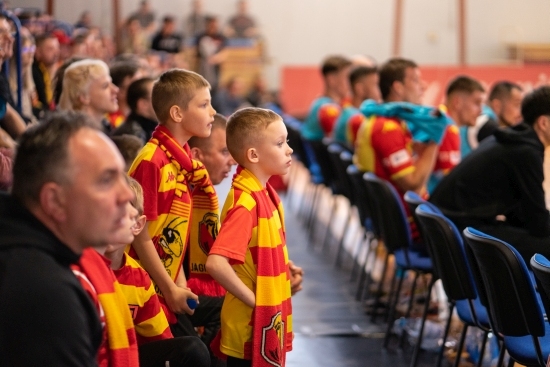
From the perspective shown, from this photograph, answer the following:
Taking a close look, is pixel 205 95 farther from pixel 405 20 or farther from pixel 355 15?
pixel 355 15

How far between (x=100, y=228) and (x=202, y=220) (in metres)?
1.46

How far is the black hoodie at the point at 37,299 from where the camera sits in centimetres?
152

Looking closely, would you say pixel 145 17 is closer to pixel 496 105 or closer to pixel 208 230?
pixel 496 105

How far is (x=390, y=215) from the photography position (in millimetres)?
4641

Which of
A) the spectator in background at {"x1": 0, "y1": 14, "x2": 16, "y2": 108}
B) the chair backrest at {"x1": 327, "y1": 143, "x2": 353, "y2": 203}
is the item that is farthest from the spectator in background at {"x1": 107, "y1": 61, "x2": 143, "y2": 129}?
the chair backrest at {"x1": 327, "y1": 143, "x2": 353, "y2": 203}

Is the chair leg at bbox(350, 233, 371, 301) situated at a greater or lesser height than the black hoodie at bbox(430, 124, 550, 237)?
lesser

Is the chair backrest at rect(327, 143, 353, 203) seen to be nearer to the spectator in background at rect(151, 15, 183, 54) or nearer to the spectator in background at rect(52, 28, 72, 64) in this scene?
the spectator in background at rect(52, 28, 72, 64)

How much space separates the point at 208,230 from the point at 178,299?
Answer: 0.37m

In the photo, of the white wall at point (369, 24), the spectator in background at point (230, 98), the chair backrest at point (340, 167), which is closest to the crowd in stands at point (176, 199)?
the chair backrest at point (340, 167)

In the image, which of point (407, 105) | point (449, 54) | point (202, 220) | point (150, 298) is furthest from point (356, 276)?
point (449, 54)

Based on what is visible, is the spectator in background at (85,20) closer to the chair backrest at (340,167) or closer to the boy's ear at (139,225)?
the chair backrest at (340,167)

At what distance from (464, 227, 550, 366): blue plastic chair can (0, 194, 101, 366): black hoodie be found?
1.80 metres

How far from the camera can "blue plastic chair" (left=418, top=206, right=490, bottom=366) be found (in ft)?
11.5

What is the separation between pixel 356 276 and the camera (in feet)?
20.7
